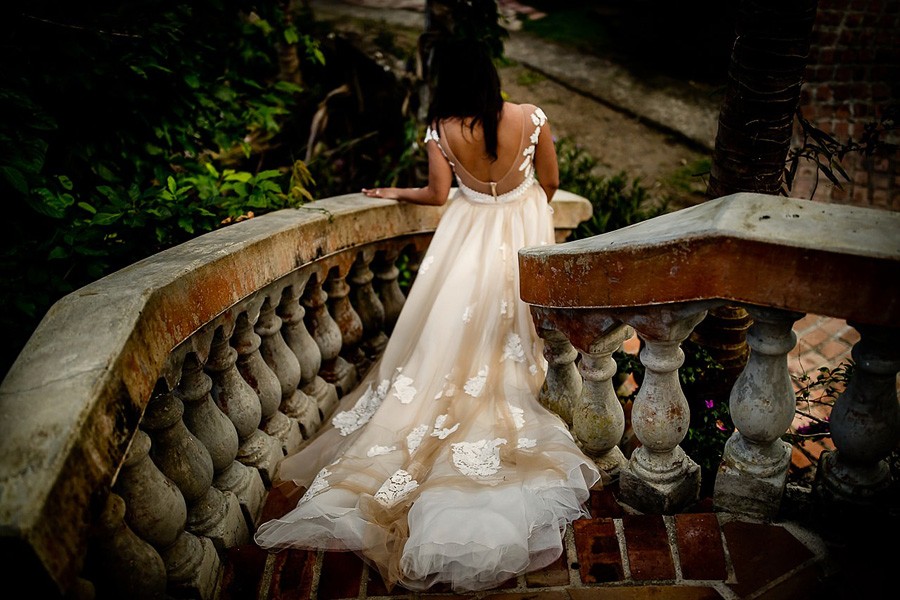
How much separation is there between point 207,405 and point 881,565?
1.87 m

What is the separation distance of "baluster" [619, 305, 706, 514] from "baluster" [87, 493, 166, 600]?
1324mm

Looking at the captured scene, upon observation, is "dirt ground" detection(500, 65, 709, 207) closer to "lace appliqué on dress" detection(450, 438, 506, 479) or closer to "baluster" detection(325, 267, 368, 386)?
"baluster" detection(325, 267, 368, 386)

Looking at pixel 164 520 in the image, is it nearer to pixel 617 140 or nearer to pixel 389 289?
pixel 389 289

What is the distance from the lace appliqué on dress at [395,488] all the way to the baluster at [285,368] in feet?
1.99

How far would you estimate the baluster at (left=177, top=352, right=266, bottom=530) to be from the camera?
196 centimetres

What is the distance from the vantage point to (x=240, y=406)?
2207 millimetres

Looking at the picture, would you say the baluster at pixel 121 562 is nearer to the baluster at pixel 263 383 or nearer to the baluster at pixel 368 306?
the baluster at pixel 263 383

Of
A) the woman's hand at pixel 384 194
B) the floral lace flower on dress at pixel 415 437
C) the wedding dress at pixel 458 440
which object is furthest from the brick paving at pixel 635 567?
the woman's hand at pixel 384 194

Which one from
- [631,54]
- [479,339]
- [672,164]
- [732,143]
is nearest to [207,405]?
[479,339]

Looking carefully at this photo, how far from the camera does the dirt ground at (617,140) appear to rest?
6039 millimetres

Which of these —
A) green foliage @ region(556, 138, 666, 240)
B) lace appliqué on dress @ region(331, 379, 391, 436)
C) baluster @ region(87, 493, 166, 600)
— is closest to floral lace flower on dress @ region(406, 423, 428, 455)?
lace appliqué on dress @ region(331, 379, 391, 436)

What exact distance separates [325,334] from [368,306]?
38cm

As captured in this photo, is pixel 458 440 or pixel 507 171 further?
pixel 507 171

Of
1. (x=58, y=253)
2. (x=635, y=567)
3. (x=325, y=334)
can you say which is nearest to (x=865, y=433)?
(x=635, y=567)
